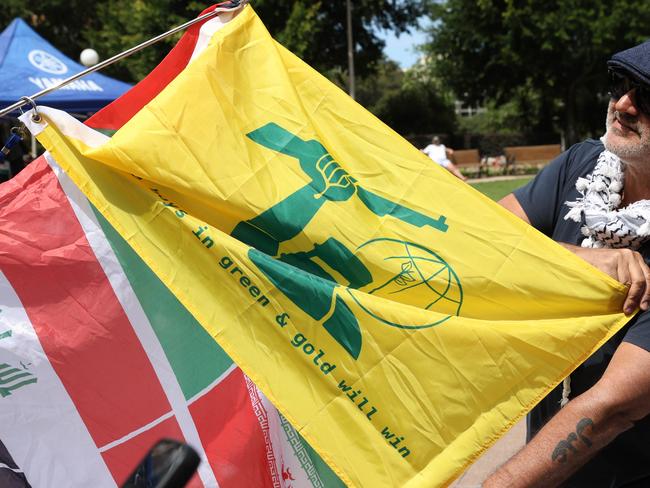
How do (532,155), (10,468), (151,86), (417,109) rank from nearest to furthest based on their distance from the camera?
(10,468)
(151,86)
(532,155)
(417,109)

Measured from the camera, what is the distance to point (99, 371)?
2.37 meters

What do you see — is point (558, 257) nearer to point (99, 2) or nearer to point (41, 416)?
point (41, 416)

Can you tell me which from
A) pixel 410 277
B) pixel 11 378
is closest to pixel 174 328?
pixel 11 378

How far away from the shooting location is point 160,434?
2.39 metres

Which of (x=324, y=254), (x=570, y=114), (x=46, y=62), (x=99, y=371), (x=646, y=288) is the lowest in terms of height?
(x=570, y=114)

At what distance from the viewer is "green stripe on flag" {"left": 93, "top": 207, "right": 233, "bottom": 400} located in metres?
2.39

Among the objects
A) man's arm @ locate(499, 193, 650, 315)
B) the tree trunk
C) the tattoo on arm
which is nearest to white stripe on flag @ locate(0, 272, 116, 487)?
the tattoo on arm

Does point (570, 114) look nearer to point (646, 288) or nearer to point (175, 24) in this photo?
point (175, 24)

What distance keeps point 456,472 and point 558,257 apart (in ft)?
1.97

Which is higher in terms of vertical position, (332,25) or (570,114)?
(332,25)

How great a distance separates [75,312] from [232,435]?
1.86 feet

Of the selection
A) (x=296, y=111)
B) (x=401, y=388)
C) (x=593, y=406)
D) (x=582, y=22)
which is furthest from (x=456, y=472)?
(x=582, y=22)

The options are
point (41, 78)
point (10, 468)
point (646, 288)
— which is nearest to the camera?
point (646, 288)

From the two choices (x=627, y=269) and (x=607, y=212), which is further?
(x=607, y=212)
